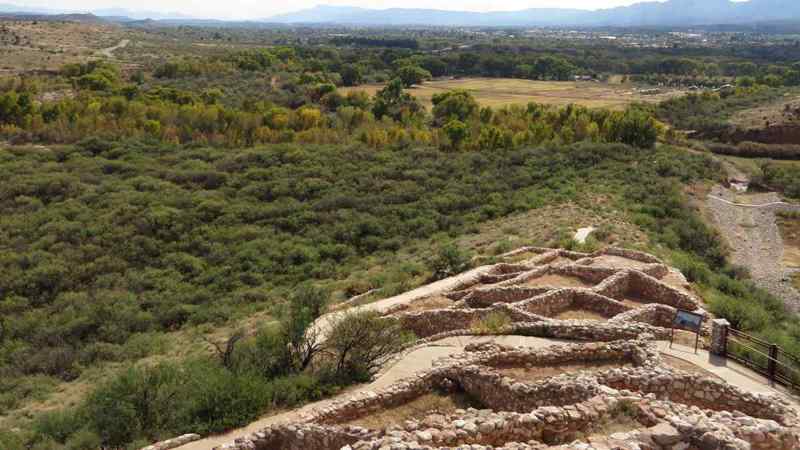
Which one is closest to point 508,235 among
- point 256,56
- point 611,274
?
point 611,274

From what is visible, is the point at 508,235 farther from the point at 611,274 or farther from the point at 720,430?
the point at 720,430

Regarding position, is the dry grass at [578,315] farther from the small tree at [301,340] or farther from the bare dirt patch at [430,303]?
the small tree at [301,340]

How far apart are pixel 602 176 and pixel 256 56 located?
7300cm

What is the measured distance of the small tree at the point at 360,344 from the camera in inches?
578

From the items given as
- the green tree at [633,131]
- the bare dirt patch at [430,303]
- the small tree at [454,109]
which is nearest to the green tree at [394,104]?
the small tree at [454,109]

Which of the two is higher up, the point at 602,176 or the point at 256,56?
the point at 256,56

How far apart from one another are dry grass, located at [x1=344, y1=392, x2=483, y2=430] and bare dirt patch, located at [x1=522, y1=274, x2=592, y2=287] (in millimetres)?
7746

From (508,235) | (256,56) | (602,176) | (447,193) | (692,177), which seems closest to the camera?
(508,235)

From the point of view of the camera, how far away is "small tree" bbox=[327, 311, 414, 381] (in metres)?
14.7

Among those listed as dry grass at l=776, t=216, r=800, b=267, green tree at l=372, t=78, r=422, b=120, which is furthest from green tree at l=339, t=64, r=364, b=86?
dry grass at l=776, t=216, r=800, b=267

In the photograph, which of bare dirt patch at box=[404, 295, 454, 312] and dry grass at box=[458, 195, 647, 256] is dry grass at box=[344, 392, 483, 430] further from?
dry grass at box=[458, 195, 647, 256]

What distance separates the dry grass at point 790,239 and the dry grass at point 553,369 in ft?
80.8

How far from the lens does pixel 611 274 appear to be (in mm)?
20172

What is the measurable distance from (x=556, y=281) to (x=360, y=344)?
8548 millimetres
